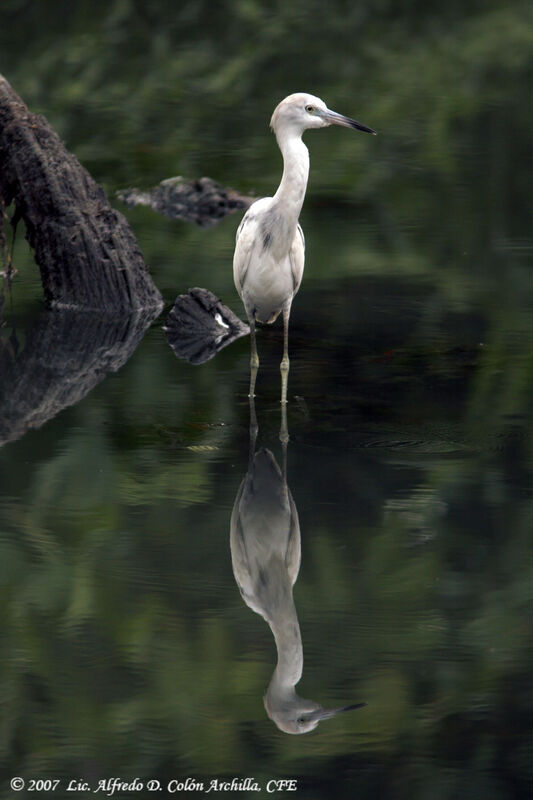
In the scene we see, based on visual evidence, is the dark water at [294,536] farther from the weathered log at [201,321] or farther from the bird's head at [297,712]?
the weathered log at [201,321]

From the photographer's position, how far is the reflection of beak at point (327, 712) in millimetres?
4656

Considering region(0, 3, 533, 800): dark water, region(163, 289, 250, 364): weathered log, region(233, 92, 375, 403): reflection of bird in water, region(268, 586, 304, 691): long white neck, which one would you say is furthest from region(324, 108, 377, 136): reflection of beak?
region(268, 586, 304, 691): long white neck

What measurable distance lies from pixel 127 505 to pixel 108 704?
6.46ft

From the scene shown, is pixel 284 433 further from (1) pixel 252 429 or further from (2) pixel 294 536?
(2) pixel 294 536

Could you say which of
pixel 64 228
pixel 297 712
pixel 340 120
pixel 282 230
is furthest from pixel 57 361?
pixel 297 712

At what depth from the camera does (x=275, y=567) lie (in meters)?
5.85

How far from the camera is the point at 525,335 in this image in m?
9.96

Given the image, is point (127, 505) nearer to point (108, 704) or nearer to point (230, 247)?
point (108, 704)

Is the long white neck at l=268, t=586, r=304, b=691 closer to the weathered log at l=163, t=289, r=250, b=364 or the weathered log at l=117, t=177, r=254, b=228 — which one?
the weathered log at l=163, t=289, r=250, b=364

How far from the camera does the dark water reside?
454cm

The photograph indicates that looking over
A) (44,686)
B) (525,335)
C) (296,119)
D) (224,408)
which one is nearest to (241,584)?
(44,686)

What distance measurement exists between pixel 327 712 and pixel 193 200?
11.0 m

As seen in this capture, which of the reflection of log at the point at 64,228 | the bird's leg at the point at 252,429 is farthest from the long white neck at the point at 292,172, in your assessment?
the reflection of log at the point at 64,228

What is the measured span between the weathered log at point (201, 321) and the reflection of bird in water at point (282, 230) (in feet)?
4.73
